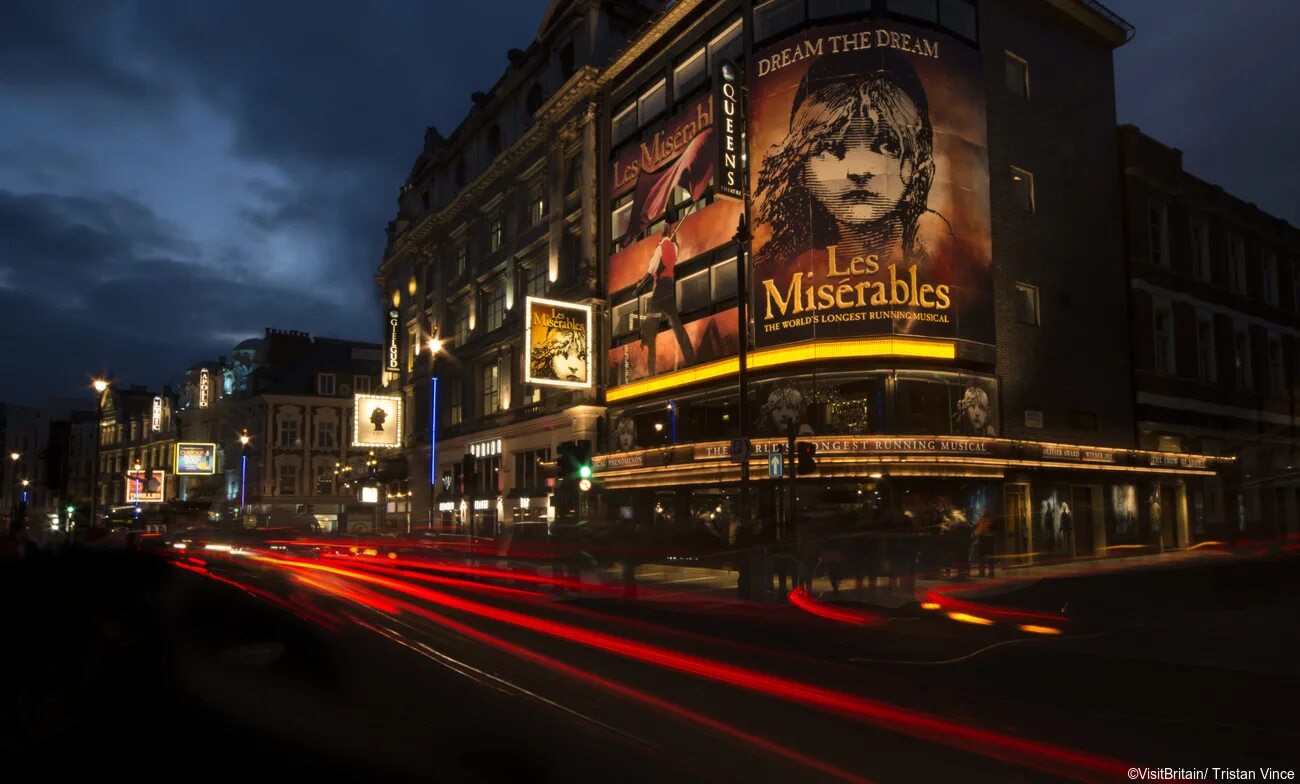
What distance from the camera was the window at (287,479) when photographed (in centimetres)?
7144

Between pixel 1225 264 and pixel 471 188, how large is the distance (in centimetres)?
3567

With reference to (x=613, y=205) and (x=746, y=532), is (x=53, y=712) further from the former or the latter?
(x=613, y=205)

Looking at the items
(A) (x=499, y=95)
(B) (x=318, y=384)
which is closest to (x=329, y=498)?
(B) (x=318, y=384)

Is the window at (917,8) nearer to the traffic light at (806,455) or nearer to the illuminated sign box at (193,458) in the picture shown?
the traffic light at (806,455)

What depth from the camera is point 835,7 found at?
2892 centimetres

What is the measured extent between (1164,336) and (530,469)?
88.5 feet

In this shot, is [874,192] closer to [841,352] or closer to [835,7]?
[841,352]

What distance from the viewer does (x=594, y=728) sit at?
8133 millimetres

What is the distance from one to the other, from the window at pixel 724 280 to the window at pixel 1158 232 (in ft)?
55.0

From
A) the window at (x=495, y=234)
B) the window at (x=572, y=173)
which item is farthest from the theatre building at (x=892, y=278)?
the window at (x=495, y=234)

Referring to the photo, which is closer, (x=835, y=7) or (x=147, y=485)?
(x=835, y=7)

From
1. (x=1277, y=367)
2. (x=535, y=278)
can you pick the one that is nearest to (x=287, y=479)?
(x=535, y=278)

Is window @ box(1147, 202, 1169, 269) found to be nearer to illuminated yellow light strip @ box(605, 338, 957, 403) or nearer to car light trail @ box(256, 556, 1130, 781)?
illuminated yellow light strip @ box(605, 338, 957, 403)

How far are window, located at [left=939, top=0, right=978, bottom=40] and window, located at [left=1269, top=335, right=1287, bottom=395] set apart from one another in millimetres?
22069
